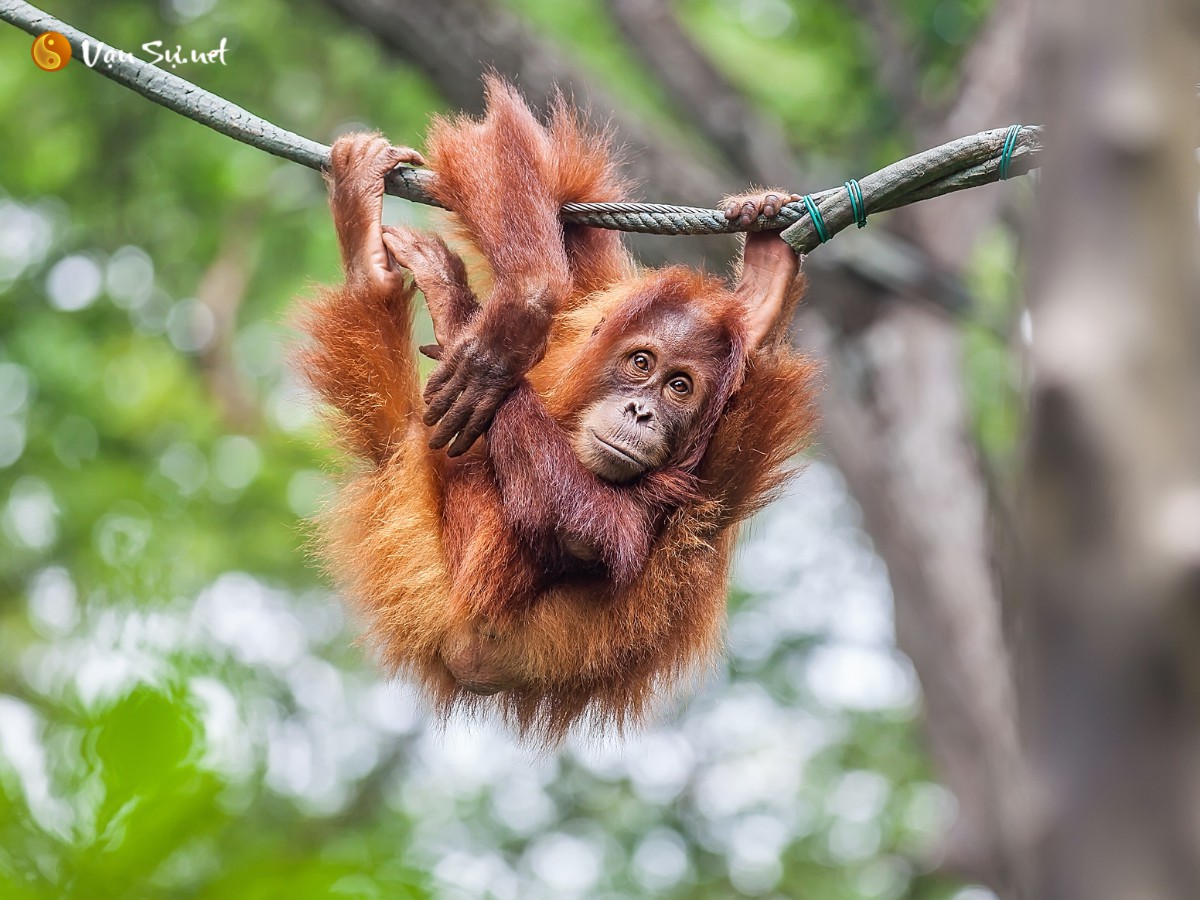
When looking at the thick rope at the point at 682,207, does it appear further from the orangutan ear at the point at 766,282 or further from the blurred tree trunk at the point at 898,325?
the blurred tree trunk at the point at 898,325

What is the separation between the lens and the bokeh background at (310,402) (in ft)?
31.7

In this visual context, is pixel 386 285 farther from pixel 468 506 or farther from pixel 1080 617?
pixel 1080 617

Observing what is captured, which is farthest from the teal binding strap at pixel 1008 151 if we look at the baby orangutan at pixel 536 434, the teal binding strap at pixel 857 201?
the baby orangutan at pixel 536 434

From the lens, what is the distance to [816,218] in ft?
13.4

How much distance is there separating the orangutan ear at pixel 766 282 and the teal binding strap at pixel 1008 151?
2.93ft

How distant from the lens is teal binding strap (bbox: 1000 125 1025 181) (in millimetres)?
3646

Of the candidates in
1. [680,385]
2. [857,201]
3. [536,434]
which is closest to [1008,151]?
[857,201]

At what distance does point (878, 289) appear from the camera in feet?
31.4

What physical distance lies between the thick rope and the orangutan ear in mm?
114

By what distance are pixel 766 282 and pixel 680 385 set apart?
Result: 1.56ft

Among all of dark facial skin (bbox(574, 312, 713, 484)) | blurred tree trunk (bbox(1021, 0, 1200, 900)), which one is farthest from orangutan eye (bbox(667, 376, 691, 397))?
blurred tree trunk (bbox(1021, 0, 1200, 900))

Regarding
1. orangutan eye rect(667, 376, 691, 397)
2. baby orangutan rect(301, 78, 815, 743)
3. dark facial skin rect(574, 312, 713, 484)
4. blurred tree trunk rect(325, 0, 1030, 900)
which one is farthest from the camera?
blurred tree trunk rect(325, 0, 1030, 900)

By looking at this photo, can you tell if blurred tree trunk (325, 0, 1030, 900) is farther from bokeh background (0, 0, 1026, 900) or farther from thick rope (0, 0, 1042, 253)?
thick rope (0, 0, 1042, 253)

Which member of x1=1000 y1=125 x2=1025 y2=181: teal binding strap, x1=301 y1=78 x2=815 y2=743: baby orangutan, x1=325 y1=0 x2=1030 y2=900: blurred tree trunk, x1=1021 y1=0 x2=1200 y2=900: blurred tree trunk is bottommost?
x1=1021 y1=0 x2=1200 y2=900: blurred tree trunk
